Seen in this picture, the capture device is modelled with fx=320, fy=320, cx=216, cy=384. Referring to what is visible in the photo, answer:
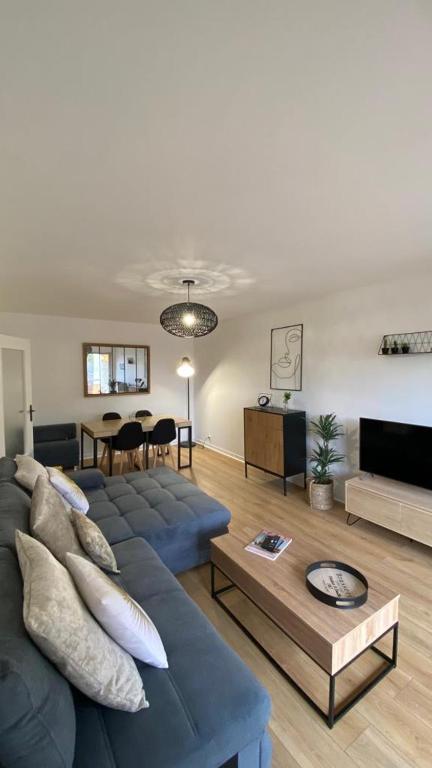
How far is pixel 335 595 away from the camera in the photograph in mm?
1604

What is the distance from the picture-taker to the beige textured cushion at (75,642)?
2.87 ft

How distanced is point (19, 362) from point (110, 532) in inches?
106

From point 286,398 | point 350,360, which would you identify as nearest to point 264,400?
point 286,398

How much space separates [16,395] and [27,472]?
2066 mm

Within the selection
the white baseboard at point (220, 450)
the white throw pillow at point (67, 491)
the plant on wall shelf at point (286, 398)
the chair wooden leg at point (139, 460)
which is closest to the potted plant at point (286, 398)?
the plant on wall shelf at point (286, 398)

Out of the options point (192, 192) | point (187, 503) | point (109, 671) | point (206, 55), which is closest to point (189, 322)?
point (192, 192)

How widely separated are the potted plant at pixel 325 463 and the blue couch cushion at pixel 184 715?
2.43 metres

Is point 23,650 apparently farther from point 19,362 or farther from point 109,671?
point 19,362

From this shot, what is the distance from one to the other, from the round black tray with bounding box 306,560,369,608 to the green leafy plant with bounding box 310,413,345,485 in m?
1.80

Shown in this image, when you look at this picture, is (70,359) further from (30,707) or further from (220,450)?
(30,707)

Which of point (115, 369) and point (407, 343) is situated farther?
point (115, 369)

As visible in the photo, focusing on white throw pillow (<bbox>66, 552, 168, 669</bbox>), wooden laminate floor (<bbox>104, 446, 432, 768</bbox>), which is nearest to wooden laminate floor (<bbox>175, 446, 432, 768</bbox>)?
wooden laminate floor (<bbox>104, 446, 432, 768</bbox>)

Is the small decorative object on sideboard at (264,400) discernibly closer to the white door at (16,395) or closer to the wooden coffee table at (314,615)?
the wooden coffee table at (314,615)

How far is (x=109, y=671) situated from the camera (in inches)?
37.0
